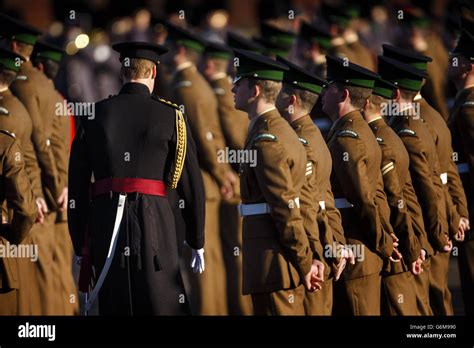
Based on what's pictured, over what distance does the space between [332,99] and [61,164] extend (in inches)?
111

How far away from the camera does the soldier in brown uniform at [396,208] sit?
10664 mm

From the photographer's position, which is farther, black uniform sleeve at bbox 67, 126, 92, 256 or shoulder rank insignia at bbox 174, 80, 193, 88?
shoulder rank insignia at bbox 174, 80, 193, 88

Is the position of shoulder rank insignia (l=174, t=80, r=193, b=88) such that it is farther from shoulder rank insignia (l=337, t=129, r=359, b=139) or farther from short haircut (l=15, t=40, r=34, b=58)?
shoulder rank insignia (l=337, t=129, r=359, b=139)

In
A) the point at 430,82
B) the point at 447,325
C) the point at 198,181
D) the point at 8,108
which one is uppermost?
the point at 430,82

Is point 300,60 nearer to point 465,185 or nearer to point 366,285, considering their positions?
point 465,185

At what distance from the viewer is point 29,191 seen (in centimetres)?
1055

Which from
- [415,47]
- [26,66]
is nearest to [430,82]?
[415,47]

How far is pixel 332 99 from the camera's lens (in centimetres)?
1057

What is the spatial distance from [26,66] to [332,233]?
336 cm

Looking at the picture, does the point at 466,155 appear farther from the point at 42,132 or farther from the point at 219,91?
the point at 42,132

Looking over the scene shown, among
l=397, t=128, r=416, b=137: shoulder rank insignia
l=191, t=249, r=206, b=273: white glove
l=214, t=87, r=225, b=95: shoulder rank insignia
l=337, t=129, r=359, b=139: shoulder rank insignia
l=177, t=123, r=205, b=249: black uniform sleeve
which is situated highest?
l=214, t=87, r=225, b=95: shoulder rank insignia

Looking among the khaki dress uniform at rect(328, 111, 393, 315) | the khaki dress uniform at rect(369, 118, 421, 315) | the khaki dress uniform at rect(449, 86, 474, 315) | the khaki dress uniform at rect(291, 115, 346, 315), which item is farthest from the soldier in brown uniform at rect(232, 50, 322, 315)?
the khaki dress uniform at rect(449, 86, 474, 315)

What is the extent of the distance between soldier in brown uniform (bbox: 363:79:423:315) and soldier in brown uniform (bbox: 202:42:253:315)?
8.40 feet

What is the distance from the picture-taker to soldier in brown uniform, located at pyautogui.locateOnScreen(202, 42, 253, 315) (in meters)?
13.4
